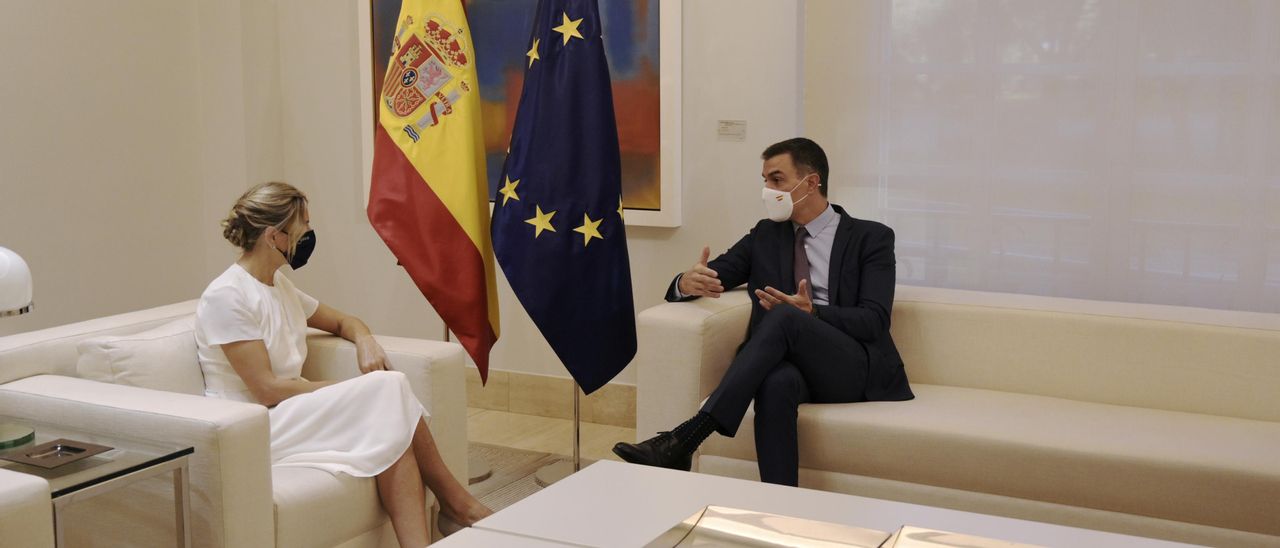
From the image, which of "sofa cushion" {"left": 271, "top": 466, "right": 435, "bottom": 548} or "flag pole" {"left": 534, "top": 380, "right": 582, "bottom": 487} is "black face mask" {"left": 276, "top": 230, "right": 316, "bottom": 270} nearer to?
"sofa cushion" {"left": 271, "top": 466, "right": 435, "bottom": 548}

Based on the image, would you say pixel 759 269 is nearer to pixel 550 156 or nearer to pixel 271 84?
pixel 550 156

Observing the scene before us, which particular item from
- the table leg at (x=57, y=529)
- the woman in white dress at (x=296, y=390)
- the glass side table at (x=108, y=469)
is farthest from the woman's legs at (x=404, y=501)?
the table leg at (x=57, y=529)

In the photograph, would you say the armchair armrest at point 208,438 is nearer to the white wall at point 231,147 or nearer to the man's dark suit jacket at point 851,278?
the man's dark suit jacket at point 851,278

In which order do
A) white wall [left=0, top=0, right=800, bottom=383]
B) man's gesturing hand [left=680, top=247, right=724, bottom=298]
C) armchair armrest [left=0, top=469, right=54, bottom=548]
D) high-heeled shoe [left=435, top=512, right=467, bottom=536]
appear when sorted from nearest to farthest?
armchair armrest [left=0, top=469, right=54, bottom=548] → high-heeled shoe [left=435, top=512, right=467, bottom=536] → man's gesturing hand [left=680, top=247, right=724, bottom=298] → white wall [left=0, top=0, right=800, bottom=383]

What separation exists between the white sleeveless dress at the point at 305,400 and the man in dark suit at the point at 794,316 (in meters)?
0.64

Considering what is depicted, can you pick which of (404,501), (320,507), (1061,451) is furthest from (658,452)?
(1061,451)

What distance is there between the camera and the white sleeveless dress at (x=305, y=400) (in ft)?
9.54

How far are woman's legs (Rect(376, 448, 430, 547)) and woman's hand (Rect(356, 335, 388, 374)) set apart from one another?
329 millimetres

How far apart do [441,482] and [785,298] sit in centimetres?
118

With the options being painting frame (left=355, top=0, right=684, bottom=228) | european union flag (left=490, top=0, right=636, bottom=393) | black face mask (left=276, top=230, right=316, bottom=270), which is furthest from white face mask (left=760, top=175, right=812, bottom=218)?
black face mask (left=276, top=230, right=316, bottom=270)

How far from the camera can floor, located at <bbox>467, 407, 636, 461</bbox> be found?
4418mm

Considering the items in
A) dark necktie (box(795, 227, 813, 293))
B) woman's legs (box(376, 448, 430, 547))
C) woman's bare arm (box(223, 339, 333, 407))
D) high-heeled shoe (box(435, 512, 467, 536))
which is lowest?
high-heeled shoe (box(435, 512, 467, 536))

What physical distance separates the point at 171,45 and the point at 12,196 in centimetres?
103

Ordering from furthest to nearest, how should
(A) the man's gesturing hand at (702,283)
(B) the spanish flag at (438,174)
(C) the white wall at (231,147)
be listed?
(C) the white wall at (231,147) → (B) the spanish flag at (438,174) → (A) the man's gesturing hand at (702,283)
